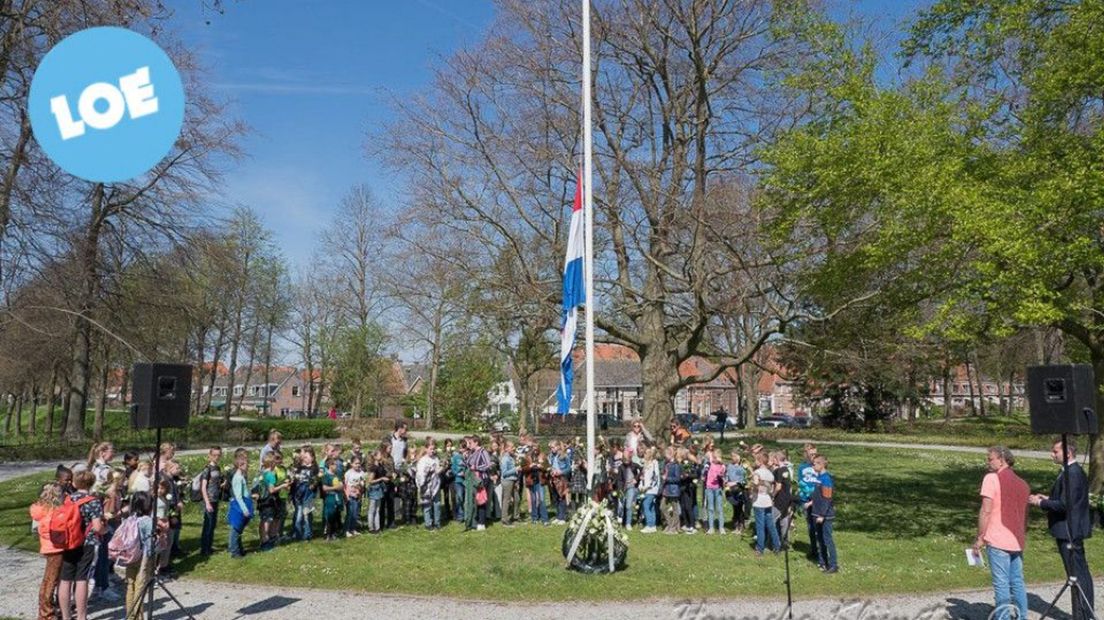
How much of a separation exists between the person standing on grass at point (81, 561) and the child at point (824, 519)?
942cm

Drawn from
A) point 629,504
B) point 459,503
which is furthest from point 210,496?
point 629,504

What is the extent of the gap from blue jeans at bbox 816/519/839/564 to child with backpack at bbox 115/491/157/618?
8913 millimetres

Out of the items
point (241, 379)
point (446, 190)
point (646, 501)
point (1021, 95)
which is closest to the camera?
point (646, 501)

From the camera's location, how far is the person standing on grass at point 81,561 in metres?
8.84

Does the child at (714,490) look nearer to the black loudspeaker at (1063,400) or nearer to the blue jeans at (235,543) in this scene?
the black loudspeaker at (1063,400)

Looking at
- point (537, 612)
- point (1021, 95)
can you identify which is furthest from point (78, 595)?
point (1021, 95)

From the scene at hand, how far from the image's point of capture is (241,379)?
115312 millimetres

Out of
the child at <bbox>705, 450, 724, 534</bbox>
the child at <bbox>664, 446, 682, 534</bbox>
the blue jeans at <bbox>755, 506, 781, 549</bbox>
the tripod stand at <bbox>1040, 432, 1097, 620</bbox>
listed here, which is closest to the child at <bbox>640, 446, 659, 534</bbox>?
the child at <bbox>664, 446, 682, 534</bbox>

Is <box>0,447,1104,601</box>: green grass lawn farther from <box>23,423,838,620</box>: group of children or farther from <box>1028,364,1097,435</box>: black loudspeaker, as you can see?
<box>1028,364,1097,435</box>: black loudspeaker

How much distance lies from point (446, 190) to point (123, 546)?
16.0m

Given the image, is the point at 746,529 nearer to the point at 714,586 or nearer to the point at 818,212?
the point at 714,586

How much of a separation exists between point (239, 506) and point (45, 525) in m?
4.16

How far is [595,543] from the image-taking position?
38.8ft

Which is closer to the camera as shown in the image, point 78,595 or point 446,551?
point 78,595
